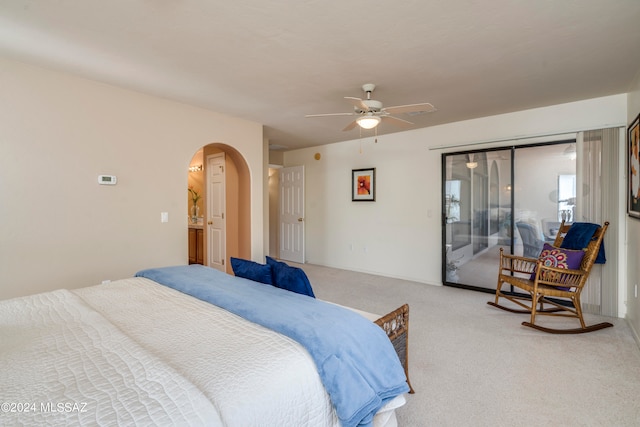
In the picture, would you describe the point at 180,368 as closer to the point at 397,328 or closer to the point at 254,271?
the point at 254,271

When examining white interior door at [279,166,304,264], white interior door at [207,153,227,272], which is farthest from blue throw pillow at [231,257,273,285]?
white interior door at [279,166,304,264]

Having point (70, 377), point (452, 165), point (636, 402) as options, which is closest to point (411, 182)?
point (452, 165)

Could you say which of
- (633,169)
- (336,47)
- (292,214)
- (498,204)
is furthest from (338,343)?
(292,214)

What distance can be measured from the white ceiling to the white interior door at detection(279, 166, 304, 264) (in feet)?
10.3

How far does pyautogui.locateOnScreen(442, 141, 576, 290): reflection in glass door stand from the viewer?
3.88m

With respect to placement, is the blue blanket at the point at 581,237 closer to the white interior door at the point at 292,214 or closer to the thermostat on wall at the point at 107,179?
the white interior door at the point at 292,214

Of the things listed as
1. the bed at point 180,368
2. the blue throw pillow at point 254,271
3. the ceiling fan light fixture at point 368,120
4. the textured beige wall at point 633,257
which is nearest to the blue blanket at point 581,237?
the textured beige wall at point 633,257

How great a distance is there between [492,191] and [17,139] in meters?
5.32

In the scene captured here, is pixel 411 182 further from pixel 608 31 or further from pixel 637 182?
pixel 608 31

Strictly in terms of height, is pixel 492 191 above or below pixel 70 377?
above

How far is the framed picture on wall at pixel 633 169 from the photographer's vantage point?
276 cm

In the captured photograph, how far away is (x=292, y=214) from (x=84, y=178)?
4.16 metres

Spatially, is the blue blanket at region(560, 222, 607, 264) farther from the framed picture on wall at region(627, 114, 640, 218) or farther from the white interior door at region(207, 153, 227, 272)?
→ the white interior door at region(207, 153, 227, 272)

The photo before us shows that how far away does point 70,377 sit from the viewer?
1.05 m
